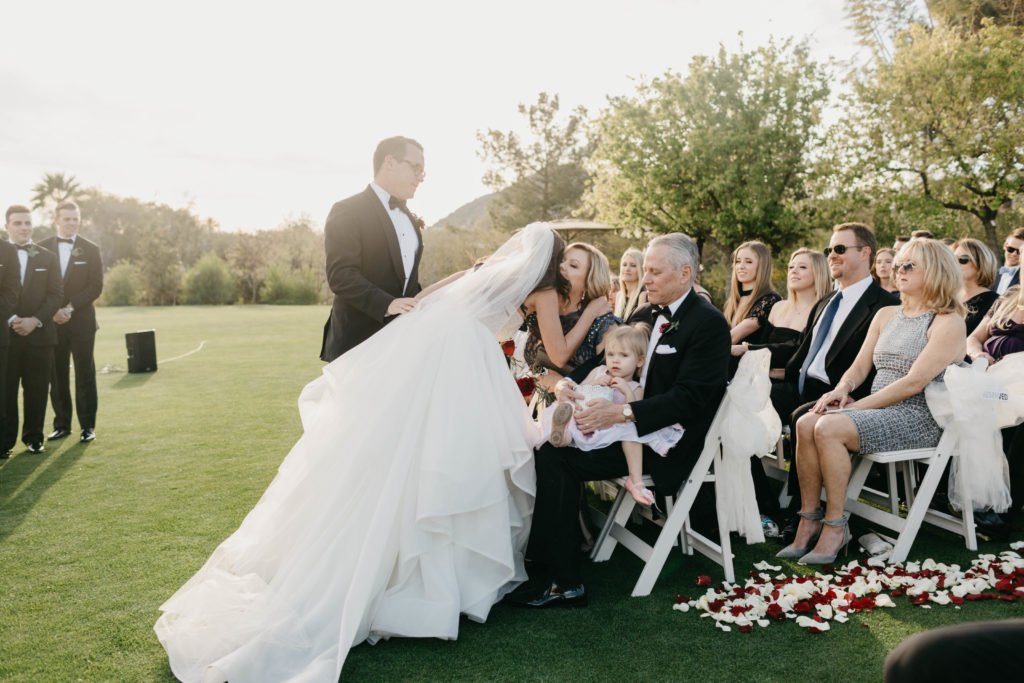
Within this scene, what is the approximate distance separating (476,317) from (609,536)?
1.60 m

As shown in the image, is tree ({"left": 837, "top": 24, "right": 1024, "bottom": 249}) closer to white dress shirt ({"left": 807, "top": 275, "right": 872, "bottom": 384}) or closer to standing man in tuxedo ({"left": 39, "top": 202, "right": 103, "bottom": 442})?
white dress shirt ({"left": 807, "top": 275, "right": 872, "bottom": 384})

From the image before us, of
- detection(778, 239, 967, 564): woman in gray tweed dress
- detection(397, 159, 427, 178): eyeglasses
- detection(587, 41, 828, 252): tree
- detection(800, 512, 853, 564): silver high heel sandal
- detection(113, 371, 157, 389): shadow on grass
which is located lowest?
detection(800, 512, 853, 564): silver high heel sandal

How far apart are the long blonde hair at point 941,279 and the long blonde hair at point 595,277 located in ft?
6.19

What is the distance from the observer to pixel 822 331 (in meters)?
4.86

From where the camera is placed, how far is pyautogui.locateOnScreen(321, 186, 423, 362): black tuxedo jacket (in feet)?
13.5

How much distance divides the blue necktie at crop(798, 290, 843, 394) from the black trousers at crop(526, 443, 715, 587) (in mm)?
1708

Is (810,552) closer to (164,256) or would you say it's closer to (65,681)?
(65,681)

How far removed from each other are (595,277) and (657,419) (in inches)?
45.6

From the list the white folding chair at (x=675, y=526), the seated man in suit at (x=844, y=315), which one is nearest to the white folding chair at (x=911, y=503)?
the seated man in suit at (x=844, y=315)

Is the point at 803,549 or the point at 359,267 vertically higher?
the point at 359,267

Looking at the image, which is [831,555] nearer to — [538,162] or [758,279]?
[758,279]

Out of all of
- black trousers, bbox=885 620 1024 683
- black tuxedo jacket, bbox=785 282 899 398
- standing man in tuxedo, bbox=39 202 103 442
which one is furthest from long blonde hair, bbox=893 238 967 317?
standing man in tuxedo, bbox=39 202 103 442

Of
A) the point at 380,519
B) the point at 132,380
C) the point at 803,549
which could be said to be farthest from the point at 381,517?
the point at 132,380

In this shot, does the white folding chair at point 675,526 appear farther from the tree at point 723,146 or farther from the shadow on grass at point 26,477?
the tree at point 723,146
